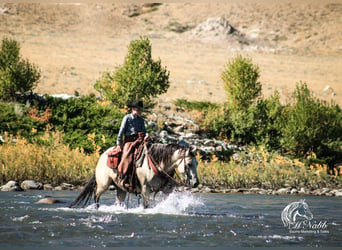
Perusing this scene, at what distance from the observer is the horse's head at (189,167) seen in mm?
12883

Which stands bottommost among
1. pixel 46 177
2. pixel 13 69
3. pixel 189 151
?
pixel 46 177

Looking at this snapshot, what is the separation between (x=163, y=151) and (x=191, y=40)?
87.0 meters

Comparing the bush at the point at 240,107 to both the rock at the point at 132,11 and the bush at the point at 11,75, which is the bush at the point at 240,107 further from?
the rock at the point at 132,11

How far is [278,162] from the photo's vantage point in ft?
82.4

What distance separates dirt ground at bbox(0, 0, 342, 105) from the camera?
216 feet

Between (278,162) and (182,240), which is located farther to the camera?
(278,162)

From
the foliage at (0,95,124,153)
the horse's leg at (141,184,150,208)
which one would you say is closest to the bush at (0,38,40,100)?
the foliage at (0,95,124,153)

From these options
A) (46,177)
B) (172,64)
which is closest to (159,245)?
(46,177)

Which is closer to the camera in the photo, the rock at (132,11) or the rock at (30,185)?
the rock at (30,185)

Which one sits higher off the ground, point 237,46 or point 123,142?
point 237,46

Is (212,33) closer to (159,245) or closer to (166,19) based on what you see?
(166,19)

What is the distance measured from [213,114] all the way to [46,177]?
1582 centimetres

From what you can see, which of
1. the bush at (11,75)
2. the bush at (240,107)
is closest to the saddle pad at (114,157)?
the bush at (240,107)

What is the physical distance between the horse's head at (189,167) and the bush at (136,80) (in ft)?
71.4
